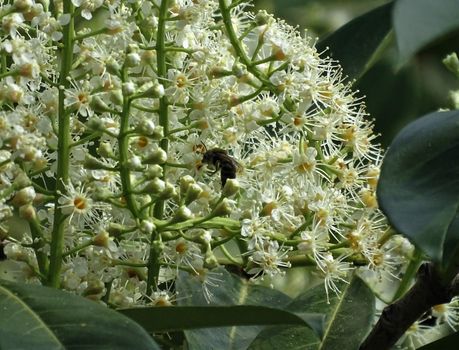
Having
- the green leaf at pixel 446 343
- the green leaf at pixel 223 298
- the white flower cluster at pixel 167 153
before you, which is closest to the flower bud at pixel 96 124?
the white flower cluster at pixel 167 153

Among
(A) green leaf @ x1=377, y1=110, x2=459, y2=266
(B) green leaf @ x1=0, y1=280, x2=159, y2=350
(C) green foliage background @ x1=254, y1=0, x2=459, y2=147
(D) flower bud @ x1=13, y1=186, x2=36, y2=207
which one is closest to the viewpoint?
(A) green leaf @ x1=377, y1=110, x2=459, y2=266

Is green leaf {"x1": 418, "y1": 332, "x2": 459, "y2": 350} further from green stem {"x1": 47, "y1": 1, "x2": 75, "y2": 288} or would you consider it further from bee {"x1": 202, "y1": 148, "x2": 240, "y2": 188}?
green stem {"x1": 47, "y1": 1, "x2": 75, "y2": 288}

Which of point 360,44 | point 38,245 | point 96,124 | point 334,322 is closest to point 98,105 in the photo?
point 96,124

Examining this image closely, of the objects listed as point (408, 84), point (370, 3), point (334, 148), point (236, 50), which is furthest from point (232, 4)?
point (370, 3)

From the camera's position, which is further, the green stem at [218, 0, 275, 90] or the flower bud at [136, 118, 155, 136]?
the green stem at [218, 0, 275, 90]

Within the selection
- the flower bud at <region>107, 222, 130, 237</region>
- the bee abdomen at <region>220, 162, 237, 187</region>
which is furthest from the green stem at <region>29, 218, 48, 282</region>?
the bee abdomen at <region>220, 162, 237, 187</region>

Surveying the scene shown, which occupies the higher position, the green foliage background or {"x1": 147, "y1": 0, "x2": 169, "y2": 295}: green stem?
{"x1": 147, "y1": 0, "x2": 169, "y2": 295}: green stem

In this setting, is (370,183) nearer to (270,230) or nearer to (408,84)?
(270,230)

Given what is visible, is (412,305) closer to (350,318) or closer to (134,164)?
(350,318)
